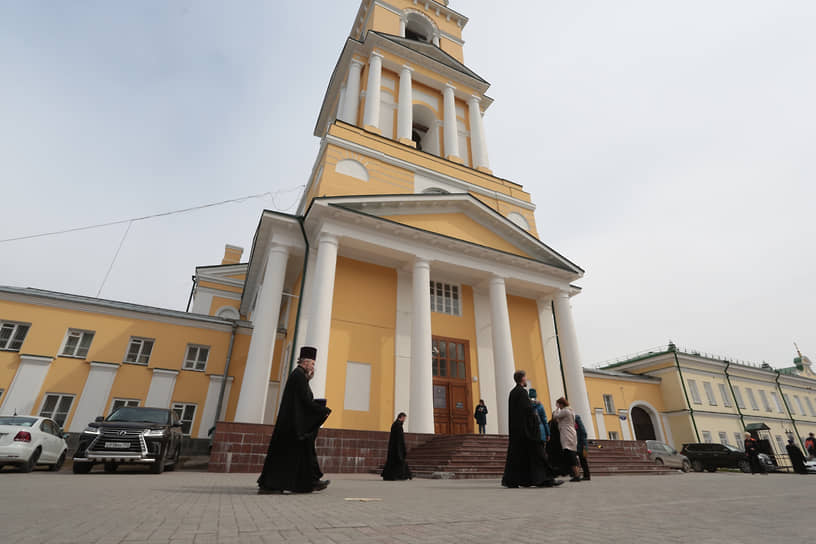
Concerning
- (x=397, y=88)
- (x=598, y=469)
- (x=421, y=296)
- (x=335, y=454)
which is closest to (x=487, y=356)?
(x=421, y=296)

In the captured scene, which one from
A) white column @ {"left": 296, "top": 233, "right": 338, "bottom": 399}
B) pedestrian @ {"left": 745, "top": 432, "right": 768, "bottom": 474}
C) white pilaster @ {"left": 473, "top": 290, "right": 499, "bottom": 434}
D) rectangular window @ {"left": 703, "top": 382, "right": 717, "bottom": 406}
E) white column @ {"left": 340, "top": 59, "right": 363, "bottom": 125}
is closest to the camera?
white column @ {"left": 296, "top": 233, "right": 338, "bottom": 399}

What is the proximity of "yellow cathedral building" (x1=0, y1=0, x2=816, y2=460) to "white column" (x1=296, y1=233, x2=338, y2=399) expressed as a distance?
48 millimetres

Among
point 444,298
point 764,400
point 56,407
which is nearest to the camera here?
point 56,407

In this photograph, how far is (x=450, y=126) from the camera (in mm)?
23281

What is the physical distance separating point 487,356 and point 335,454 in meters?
8.01

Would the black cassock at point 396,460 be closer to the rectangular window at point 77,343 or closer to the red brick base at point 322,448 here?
the red brick base at point 322,448

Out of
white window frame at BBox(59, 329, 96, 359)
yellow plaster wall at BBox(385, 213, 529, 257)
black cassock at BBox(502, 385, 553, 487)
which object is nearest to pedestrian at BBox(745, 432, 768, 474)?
yellow plaster wall at BBox(385, 213, 529, 257)

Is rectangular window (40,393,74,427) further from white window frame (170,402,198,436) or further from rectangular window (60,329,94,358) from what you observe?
white window frame (170,402,198,436)

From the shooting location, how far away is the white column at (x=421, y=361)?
41.6ft

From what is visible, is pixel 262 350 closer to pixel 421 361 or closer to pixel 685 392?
pixel 421 361

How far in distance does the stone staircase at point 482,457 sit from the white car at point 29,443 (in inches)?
334

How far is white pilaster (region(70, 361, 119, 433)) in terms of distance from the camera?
14180 mm

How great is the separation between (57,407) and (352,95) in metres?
19.5

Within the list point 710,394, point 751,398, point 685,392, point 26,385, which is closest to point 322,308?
point 26,385
